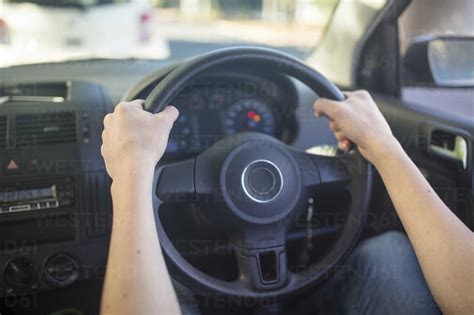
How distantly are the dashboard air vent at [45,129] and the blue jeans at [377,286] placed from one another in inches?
27.6

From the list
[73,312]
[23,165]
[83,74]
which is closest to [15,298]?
[73,312]

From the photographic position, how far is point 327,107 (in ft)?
5.90

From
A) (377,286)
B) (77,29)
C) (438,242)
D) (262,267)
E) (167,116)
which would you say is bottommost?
(377,286)

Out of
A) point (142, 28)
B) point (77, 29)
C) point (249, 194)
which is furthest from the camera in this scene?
point (142, 28)

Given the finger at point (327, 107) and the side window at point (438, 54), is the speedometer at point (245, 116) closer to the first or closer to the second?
the finger at point (327, 107)

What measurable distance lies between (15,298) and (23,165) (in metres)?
0.50

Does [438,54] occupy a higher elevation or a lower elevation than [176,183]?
higher

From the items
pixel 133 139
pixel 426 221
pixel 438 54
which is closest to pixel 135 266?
pixel 133 139

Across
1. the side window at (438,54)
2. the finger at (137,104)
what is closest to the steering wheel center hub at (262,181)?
the finger at (137,104)

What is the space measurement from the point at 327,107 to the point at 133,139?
682 millimetres

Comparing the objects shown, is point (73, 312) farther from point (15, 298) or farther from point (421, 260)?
point (421, 260)

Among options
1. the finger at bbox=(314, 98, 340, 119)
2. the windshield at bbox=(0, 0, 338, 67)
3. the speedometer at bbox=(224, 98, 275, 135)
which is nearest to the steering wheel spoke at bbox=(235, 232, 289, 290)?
the finger at bbox=(314, 98, 340, 119)

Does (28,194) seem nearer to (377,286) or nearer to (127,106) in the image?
(127,106)

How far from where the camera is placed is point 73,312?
2.22m
